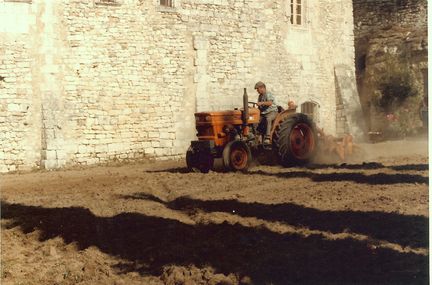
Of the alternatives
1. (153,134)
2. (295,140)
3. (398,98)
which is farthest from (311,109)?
(295,140)

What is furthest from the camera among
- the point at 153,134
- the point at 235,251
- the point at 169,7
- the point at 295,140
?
the point at 169,7

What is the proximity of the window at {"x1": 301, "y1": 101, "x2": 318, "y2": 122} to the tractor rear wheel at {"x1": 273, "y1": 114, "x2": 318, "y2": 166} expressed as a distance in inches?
268

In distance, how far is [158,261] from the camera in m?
4.77

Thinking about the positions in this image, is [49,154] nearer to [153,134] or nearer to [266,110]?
[153,134]

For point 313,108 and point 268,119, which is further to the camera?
point 313,108

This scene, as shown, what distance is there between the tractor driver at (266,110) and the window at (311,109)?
7.09 metres

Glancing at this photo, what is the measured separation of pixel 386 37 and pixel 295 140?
43.8 feet

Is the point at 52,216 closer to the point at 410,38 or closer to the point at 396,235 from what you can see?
the point at 396,235

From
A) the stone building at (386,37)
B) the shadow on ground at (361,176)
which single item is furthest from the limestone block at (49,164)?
the stone building at (386,37)

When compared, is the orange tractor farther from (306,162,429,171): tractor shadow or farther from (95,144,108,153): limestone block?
(95,144,108,153): limestone block

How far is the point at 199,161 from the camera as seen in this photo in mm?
9992

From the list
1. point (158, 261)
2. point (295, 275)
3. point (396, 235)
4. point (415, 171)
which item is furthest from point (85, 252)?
point (415, 171)

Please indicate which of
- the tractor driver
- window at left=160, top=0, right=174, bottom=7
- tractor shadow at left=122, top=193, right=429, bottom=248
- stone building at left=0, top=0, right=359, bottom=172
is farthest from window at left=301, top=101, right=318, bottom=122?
tractor shadow at left=122, top=193, right=429, bottom=248

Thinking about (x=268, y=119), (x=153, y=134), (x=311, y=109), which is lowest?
(x=153, y=134)
